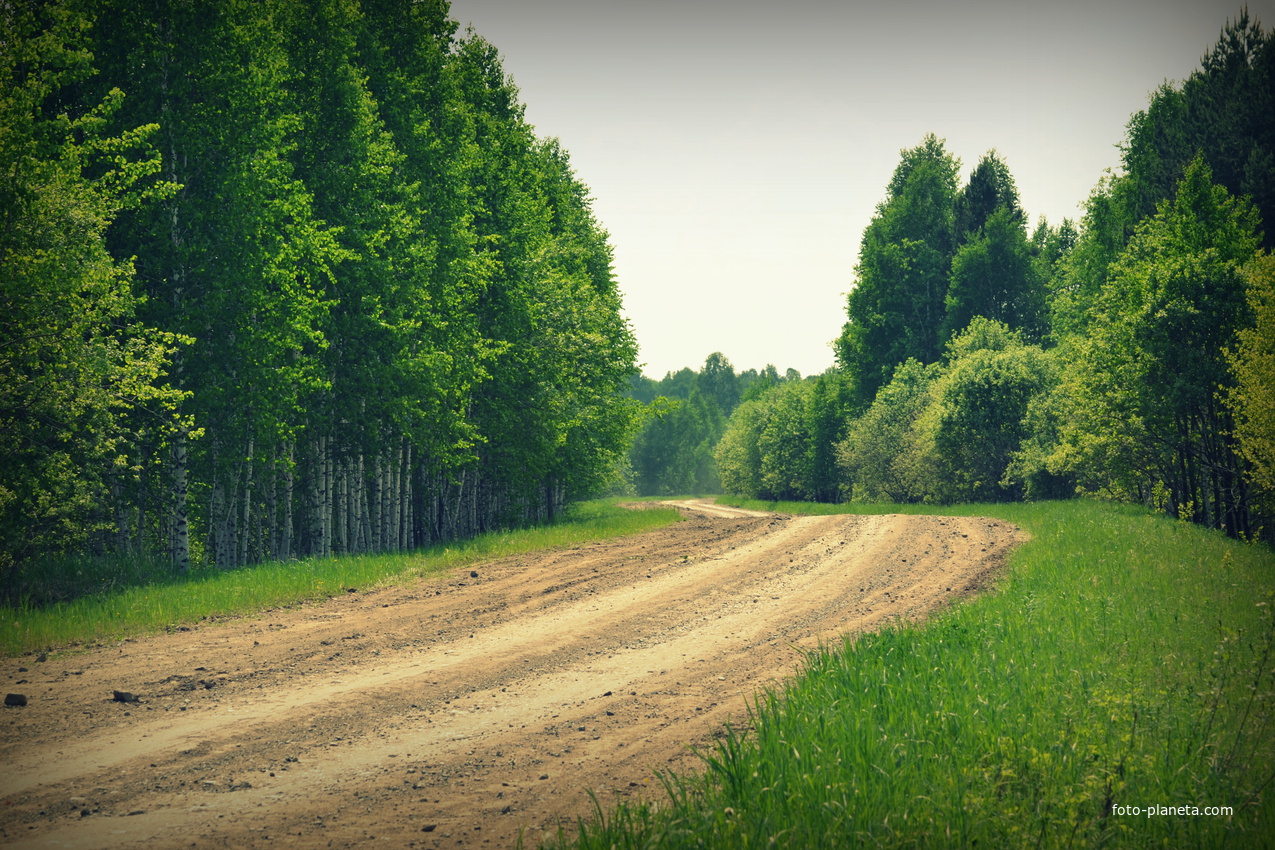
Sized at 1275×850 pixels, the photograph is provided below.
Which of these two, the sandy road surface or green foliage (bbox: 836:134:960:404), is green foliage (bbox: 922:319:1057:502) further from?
the sandy road surface

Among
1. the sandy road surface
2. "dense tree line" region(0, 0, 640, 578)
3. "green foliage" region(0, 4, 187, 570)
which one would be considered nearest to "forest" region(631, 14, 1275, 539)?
"dense tree line" region(0, 0, 640, 578)

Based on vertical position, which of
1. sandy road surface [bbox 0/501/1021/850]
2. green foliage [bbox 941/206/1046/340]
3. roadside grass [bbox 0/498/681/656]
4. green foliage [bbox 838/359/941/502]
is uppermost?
green foliage [bbox 941/206/1046/340]

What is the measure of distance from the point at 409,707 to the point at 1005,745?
5.96 meters

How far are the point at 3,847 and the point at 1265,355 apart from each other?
25.3 metres

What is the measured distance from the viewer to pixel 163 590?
13.1 m

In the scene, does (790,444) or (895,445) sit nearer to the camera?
(895,445)

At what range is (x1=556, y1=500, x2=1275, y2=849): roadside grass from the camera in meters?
4.88

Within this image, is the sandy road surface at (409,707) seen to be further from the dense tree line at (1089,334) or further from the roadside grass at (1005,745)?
the dense tree line at (1089,334)

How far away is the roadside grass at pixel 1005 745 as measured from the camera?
192 inches

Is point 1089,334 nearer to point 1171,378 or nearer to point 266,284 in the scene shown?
point 1171,378

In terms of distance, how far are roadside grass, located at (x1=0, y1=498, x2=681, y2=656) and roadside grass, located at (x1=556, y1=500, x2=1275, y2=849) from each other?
30.4 ft

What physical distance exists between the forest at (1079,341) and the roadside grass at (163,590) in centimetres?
1810

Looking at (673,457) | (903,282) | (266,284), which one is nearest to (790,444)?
(903,282)

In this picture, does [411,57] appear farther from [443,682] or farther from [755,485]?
[755,485]
